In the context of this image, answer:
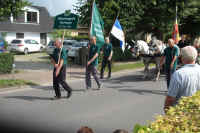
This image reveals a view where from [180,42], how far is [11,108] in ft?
27.1

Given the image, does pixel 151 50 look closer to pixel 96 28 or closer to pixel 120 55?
pixel 96 28

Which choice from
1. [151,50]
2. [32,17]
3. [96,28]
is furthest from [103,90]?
[32,17]

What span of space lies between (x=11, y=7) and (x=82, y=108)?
7.39m

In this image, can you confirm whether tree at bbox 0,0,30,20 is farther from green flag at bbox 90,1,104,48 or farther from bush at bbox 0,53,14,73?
green flag at bbox 90,1,104,48

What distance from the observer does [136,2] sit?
17.3 meters

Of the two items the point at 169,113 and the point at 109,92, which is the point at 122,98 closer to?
the point at 109,92

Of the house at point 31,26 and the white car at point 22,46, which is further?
the house at point 31,26

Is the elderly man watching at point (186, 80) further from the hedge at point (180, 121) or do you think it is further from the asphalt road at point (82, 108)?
the asphalt road at point (82, 108)

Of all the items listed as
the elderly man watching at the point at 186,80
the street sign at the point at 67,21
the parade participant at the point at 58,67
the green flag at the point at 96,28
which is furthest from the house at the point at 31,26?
the elderly man watching at the point at 186,80

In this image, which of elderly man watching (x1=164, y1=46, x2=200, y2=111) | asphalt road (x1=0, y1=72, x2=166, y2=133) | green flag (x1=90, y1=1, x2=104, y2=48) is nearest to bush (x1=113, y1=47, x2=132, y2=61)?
asphalt road (x1=0, y1=72, x2=166, y2=133)

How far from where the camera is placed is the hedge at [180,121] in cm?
253

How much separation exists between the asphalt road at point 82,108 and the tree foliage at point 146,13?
660 centimetres

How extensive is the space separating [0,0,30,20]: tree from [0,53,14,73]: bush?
183cm

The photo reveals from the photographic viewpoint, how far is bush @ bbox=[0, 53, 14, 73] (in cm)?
1348
